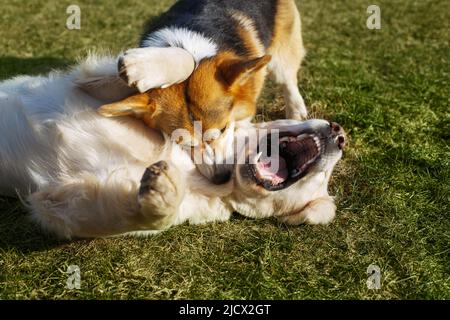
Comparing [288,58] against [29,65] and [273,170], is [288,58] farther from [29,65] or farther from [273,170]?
[29,65]

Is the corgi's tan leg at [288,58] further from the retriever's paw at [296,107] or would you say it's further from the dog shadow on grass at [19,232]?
the dog shadow on grass at [19,232]

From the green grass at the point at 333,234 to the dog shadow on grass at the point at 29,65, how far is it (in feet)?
0.05

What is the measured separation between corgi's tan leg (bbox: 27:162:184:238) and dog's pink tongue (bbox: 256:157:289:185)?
530 mm

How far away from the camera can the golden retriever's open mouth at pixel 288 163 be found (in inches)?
109

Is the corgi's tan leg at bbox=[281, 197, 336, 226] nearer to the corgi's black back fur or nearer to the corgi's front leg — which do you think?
the corgi's front leg

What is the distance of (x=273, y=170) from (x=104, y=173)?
0.89m

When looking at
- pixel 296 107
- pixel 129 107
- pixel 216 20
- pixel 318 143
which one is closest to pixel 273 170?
pixel 318 143

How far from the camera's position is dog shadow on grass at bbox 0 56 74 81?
180 inches

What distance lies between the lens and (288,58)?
169 inches

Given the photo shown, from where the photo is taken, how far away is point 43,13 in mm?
5871

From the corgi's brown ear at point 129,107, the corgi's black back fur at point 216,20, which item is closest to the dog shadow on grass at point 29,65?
the corgi's black back fur at point 216,20

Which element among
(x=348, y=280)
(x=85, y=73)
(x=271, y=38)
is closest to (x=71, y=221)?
(x=85, y=73)

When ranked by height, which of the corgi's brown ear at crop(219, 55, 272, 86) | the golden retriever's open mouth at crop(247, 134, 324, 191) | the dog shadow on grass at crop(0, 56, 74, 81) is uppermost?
the corgi's brown ear at crop(219, 55, 272, 86)

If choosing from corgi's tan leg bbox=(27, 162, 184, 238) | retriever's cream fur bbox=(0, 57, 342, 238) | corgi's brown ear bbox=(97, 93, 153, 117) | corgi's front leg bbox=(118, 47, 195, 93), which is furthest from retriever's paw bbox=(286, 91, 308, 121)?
corgi's tan leg bbox=(27, 162, 184, 238)
